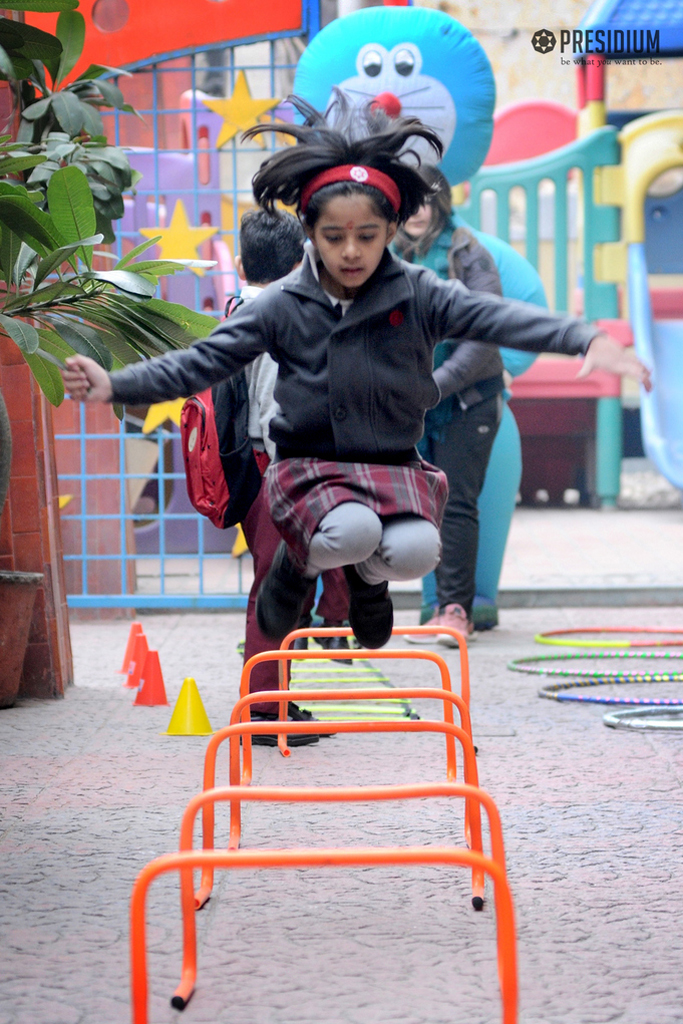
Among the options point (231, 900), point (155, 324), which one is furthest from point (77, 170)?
point (231, 900)

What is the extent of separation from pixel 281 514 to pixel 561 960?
1.12m

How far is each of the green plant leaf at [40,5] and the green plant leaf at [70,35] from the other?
1.22 metres

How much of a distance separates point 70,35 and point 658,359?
26.0ft

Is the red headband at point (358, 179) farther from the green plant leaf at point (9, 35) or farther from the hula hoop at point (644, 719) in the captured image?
the hula hoop at point (644, 719)

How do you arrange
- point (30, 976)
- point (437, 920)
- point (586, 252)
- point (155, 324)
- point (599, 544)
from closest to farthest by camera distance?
point (30, 976) < point (437, 920) < point (155, 324) < point (599, 544) < point (586, 252)

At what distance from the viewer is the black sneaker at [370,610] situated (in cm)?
298

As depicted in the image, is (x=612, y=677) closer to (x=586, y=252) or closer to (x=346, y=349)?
(x=346, y=349)

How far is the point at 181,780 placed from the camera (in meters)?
3.72

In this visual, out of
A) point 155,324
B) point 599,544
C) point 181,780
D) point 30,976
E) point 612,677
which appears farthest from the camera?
point 599,544

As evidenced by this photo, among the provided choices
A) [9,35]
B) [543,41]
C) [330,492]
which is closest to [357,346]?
[330,492]

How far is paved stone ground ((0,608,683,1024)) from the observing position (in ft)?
7.37

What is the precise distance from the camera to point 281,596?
3.02 meters

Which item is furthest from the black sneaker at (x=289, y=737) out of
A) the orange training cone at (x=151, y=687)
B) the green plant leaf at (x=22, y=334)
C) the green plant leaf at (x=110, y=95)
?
the green plant leaf at (x=110, y=95)

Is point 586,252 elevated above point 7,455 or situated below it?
above
